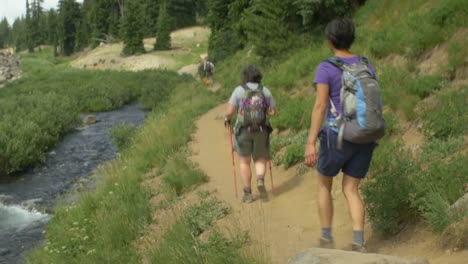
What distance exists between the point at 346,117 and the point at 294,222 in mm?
2590

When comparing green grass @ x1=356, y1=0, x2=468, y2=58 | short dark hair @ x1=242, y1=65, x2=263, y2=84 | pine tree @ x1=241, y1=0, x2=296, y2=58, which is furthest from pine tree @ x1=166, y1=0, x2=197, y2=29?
short dark hair @ x1=242, y1=65, x2=263, y2=84

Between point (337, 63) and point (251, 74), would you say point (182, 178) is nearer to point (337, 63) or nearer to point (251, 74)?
point (251, 74)

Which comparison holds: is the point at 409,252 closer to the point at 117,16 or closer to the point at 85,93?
the point at 85,93

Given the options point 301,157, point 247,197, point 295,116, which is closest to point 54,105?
point 295,116

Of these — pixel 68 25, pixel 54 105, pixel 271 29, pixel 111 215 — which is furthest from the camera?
pixel 68 25

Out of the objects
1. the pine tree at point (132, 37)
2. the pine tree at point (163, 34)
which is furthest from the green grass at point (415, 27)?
the pine tree at point (132, 37)

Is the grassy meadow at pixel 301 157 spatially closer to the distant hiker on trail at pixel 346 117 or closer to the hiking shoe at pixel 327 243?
the hiking shoe at pixel 327 243

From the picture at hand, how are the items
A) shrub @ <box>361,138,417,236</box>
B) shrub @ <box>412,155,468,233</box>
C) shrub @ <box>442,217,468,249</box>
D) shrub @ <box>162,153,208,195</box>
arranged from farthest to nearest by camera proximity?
shrub @ <box>162,153,208,195</box> < shrub @ <box>361,138,417,236</box> < shrub @ <box>412,155,468,233</box> < shrub @ <box>442,217,468,249</box>

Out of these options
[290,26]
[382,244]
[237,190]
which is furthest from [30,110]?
[382,244]

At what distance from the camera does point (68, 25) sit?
4011 inches

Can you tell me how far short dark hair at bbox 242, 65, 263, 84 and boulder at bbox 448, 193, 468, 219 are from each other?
139 inches

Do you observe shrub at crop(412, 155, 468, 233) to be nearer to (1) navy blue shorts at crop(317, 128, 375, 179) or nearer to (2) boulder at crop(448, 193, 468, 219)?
(2) boulder at crop(448, 193, 468, 219)

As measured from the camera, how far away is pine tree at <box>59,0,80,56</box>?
99.2 meters

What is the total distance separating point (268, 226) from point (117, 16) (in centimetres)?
9912
